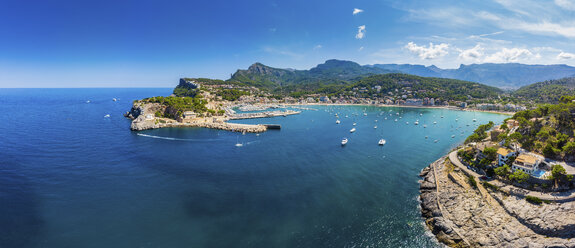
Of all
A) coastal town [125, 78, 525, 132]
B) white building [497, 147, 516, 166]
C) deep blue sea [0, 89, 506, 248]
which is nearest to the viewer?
deep blue sea [0, 89, 506, 248]

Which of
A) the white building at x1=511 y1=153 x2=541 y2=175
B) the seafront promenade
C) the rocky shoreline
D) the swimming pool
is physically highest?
the rocky shoreline

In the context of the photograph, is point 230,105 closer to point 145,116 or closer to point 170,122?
point 170,122

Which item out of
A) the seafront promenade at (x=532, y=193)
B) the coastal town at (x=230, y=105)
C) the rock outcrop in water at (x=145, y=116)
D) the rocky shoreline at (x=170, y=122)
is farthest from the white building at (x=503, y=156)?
the rock outcrop in water at (x=145, y=116)

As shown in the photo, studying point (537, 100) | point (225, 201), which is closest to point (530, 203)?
point (225, 201)

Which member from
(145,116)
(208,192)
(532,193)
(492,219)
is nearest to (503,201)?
(532,193)

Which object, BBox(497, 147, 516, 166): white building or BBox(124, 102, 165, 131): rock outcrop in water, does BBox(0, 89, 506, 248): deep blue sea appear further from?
BBox(497, 147, 516, 166): white building

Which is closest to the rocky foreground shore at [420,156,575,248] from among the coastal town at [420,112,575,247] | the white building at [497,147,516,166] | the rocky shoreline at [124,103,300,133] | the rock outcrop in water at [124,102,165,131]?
the coastal town at [420,112,575,247]
